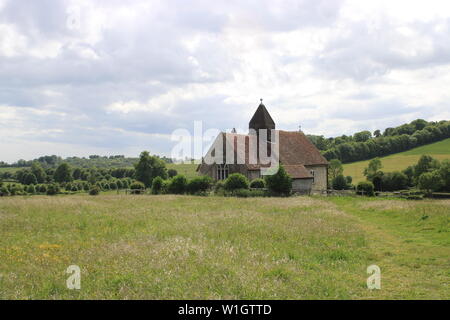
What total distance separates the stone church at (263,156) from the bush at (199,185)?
6756 millimetres

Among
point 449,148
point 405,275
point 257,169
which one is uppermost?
point 449,148

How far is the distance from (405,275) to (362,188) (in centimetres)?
3831

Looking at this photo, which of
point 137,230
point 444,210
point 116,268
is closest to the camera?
point 116,268

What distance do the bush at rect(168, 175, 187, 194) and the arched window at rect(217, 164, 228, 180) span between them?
7.17 metres

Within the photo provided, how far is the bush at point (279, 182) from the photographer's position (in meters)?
42.5

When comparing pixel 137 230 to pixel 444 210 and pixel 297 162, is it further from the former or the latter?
pixel 297 162

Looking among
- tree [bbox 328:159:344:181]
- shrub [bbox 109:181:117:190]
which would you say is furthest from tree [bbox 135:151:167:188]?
tree [bbox 328:159:344:181]

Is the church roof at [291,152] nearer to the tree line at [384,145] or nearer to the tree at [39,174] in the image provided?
the tree line at [384,145]

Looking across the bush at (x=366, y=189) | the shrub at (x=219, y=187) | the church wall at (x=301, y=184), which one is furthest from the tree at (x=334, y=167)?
the shrub at (x=219, y=187)

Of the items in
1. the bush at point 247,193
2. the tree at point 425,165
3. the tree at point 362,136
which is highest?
the tree at point 362,136

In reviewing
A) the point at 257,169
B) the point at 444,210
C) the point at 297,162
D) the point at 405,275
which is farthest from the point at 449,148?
the point at 405,275

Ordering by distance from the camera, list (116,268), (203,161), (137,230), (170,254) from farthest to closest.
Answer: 1. (203,161)
2. (137,230)
3. (170,254)
4. (116,268)

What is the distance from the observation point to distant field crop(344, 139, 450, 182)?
9867 cm
